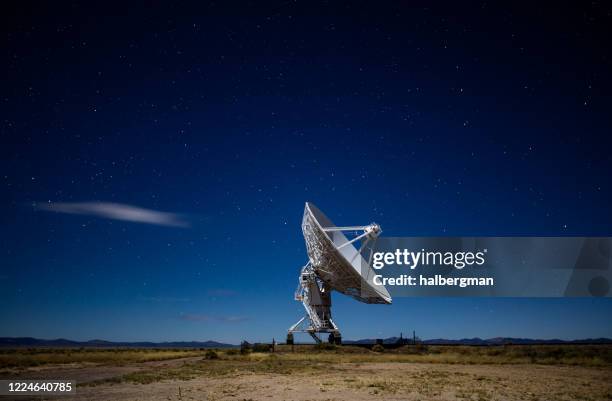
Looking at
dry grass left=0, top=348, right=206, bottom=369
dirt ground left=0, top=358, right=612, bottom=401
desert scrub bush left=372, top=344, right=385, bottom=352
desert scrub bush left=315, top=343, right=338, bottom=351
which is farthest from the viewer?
desert scrub bush left=315, top=343, right=338, bottom=351

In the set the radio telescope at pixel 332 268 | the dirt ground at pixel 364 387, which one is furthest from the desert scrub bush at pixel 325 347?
the dirt ground at pixel 364 387

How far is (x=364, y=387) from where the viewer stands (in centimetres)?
2000

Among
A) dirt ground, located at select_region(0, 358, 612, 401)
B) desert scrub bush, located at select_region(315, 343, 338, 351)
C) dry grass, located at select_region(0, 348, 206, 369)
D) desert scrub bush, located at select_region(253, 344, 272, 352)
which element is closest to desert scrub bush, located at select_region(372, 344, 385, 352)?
desert scrub bush, located at select_region(315, 343, 338, 351)

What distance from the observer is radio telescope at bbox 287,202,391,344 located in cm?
4356

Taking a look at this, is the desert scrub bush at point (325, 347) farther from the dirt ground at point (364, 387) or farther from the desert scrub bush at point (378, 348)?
the dirt ground at point (364, 387)

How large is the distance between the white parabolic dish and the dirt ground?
17275mm

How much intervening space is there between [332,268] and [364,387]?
2615 centimetres

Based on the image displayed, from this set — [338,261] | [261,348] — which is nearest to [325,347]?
[261,348]

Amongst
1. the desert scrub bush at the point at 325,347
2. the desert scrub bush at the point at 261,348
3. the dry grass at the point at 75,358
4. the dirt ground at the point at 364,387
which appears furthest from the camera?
the desert scrub bush at the point at 261,348

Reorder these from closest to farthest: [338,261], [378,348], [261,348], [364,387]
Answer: [364,387] → [338,261] → [378,348] → [261,348]

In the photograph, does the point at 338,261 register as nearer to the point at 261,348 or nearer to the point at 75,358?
the point at 261,348

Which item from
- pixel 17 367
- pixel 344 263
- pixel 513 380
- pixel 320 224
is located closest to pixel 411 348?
pixel 344 263

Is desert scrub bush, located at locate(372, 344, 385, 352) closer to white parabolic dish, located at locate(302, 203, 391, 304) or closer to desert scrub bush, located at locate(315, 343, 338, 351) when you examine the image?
A: desert scrub bush, located at locate(315, 343, 338, 351)

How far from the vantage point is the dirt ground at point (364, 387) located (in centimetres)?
1747
